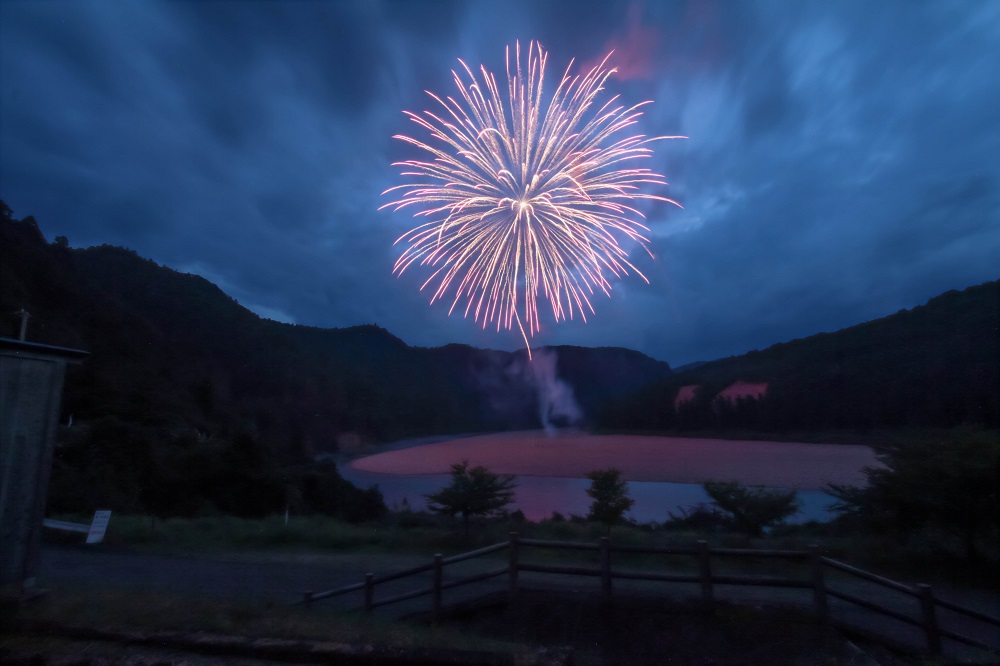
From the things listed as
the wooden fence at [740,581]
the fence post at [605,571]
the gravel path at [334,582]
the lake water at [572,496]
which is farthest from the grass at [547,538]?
the lake water at [572,496]

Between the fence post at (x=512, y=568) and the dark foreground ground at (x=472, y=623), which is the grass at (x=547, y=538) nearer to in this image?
the dark foreground ground at (x=472, y=623)

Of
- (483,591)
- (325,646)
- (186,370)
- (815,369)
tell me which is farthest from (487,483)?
(186,370)

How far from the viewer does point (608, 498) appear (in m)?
18.5

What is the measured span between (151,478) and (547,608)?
66.0 ft

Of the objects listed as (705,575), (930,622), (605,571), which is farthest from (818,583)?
(605,571)

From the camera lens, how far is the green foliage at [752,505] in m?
14.6

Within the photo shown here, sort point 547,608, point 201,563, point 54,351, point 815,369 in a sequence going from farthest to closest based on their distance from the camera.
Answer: point 815,369
point 201,563
point 547,608
point 54,351

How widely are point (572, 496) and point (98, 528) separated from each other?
1580 centimetres

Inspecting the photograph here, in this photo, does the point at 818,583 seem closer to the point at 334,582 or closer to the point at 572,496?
the point at 334,582

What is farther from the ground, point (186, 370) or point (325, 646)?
point (186, 370)

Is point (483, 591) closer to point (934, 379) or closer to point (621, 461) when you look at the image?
point (621, 461)

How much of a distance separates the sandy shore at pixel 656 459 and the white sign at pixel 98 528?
13.1 metres

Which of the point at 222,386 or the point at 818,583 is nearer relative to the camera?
the point at 818,583

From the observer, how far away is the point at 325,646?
3512mm
